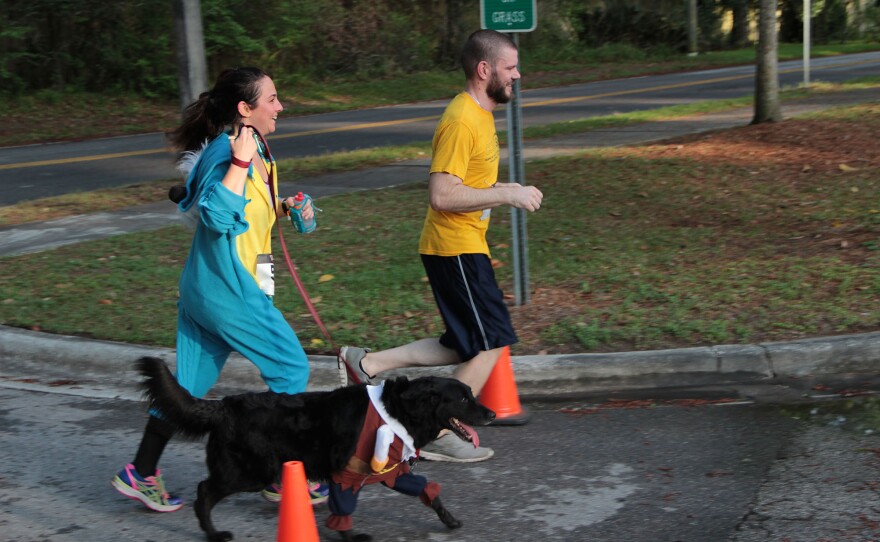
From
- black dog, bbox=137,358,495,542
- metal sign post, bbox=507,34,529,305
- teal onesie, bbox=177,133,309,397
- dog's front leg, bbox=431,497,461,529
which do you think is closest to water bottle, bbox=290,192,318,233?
teal onesie, bbox=177,133,309,397

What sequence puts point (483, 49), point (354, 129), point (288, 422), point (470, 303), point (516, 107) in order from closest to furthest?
point (288, 422)
point (483, 49)
point (470, 303)
point (516, 107)
point (354, 129)

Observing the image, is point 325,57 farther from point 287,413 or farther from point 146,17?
point 287,413

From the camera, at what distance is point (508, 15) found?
6930 millimetres

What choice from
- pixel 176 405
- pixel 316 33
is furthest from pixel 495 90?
pixel 316 33

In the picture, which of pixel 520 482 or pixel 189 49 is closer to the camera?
pixel 520 482

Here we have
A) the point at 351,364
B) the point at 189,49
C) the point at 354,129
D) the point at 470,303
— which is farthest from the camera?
the point at 354,129

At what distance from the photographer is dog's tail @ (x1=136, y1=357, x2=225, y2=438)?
13.0 ft

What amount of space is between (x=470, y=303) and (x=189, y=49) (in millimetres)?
7679

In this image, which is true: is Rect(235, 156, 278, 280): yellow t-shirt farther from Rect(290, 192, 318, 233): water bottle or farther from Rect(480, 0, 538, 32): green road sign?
Rect(480, 0, 538, 32): green road sign

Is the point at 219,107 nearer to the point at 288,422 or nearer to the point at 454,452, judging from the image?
the point at 288,422

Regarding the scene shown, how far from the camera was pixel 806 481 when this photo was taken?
14.7 ft

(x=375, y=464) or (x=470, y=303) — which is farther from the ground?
(x=470, y=303)

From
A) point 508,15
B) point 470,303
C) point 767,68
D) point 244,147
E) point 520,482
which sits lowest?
point 520,482

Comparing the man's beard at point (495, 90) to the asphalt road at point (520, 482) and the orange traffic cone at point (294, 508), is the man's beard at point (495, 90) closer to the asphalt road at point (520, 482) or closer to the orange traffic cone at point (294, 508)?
the asphalt road at point (520, 482)
